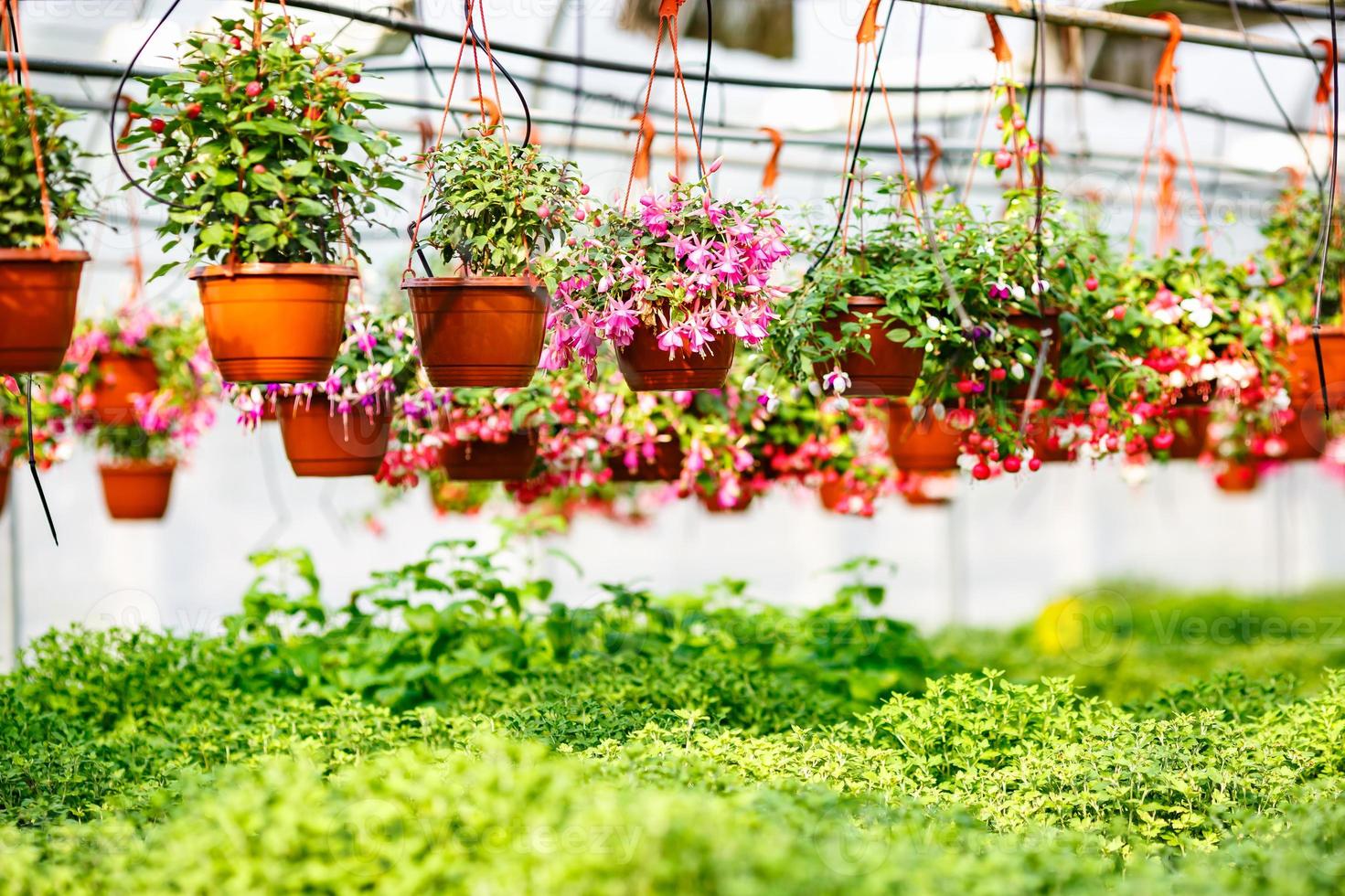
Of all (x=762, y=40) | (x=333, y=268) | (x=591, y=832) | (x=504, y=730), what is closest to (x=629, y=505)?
(x=762, y=40)

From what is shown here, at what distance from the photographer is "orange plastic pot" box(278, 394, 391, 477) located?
3178mm

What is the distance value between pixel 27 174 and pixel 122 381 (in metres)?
2.30

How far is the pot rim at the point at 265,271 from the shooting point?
228 centimetres

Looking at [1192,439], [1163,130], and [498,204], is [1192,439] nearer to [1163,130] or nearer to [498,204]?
[1163,130]

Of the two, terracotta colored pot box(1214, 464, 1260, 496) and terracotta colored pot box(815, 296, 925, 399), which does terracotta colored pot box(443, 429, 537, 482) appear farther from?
terracotta colored pot box(1214, 464, 1260, 496)

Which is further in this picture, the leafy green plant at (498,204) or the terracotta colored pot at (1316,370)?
the terracotta colored pot at (1316,370)

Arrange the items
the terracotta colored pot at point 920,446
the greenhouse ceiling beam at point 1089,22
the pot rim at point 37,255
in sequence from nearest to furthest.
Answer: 1. the pot rim at point 37,255
2. the greenhouse ceiling beam at point 1089,22
3. the terracotta colored pot at point 920,446

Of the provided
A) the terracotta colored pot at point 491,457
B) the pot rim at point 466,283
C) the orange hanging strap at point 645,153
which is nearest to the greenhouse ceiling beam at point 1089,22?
the orange hanging strap at point 645,153

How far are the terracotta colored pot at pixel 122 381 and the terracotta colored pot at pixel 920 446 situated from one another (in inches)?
90.0

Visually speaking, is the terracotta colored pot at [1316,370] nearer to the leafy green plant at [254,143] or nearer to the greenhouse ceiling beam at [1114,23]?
the greenhouse ceiling beam at [1114,23]

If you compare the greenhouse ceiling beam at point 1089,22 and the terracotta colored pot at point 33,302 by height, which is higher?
the greenhouse ceiling beam at point 1089,22

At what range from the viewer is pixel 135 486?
4645 mm

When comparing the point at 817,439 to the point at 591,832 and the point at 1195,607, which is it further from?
the point at 1195,607

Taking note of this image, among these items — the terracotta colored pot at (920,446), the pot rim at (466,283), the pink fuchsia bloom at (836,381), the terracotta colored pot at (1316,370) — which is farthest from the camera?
the terracotta colored pot at (920,446)
